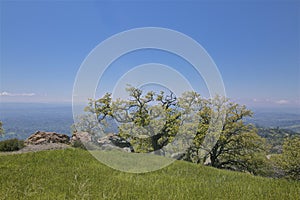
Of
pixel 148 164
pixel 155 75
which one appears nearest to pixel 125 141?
pixel 155 75

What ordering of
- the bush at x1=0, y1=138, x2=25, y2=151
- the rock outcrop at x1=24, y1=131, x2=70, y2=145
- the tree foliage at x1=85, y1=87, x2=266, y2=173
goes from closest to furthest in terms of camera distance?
the bush at x1=0, y1=138, x2=25, y2=151, the rock outcrop at x1=24, y1=131, x2=70, y2=145, the tree foliage at x1=85, y1=87, x2=266, y2=173

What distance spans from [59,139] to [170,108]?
14.0 metres

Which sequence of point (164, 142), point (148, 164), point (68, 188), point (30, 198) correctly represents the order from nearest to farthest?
point (30, 198)
point (68, 188)
point (148, 164)
point (164, 142)

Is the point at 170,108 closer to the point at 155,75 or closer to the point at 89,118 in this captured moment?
the point at 89,118

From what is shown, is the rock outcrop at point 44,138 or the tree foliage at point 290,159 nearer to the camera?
the rock outcrop at point 44,138

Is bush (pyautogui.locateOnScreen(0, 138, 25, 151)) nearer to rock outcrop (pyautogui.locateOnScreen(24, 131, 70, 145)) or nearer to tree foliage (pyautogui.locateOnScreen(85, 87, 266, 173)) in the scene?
rock outcrop (pyautogui.locateOnScreen(24, 131, 70, 145))

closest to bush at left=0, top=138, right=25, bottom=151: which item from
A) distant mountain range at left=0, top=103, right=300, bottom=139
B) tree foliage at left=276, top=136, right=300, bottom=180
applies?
distant mountain range at left=0, top=103, right=300, bottom=139

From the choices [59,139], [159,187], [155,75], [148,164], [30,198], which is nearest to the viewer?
[30,198]

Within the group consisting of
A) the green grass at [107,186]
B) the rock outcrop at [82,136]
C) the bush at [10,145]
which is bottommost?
the rock outcrop at [82,136]

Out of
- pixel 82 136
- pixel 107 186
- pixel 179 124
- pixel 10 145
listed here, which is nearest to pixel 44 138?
pixel 82 136

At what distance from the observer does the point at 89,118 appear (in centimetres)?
3028

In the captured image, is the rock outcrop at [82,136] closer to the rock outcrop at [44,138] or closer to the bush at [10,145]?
the rock outcrop at [44,138]

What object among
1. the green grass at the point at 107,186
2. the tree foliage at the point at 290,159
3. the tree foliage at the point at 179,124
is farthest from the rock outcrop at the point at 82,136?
the tree foliage at the point at 290,159

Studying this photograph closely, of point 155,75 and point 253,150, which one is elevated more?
point 155,75
